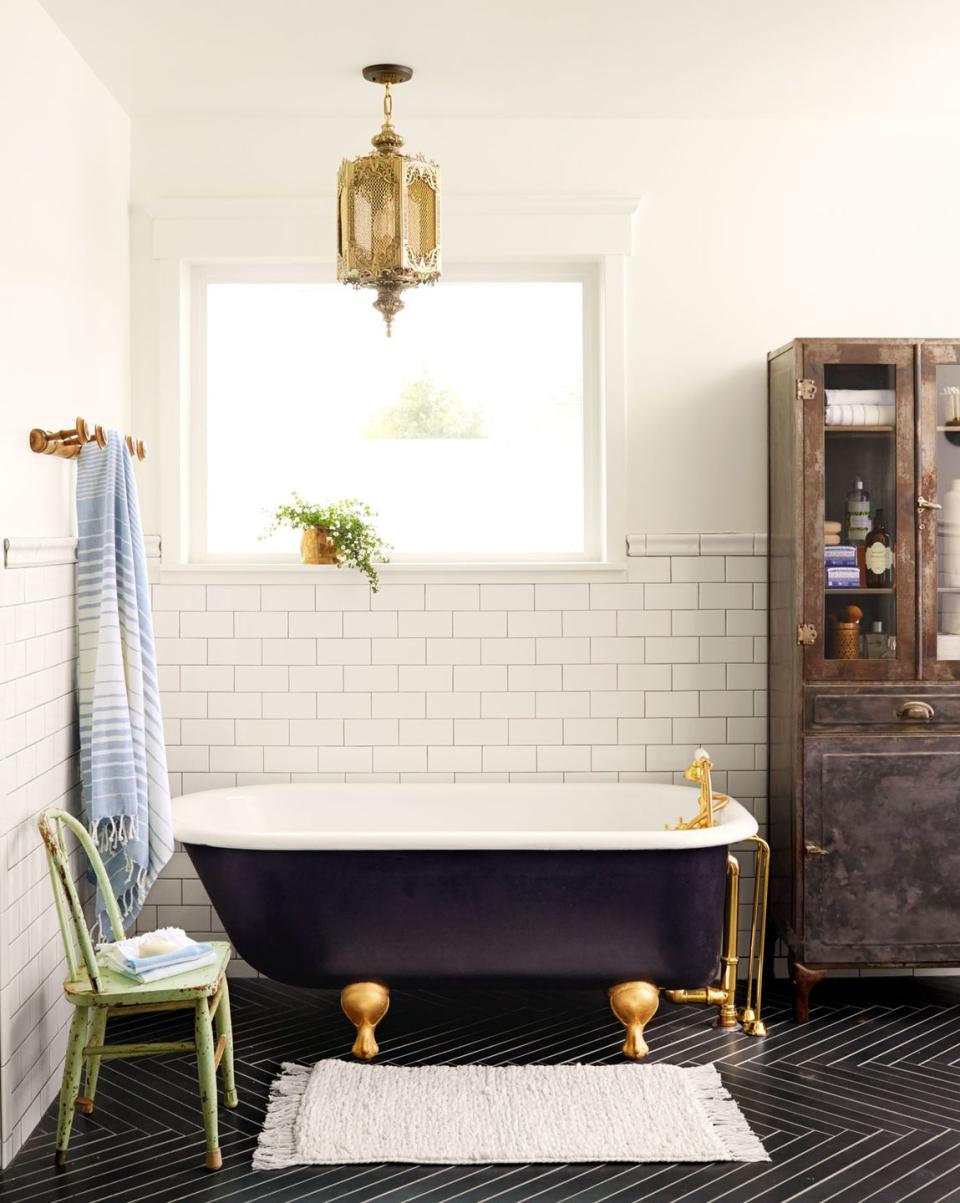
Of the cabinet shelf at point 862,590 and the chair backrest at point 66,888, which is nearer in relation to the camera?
the chair backrest at point 66,888

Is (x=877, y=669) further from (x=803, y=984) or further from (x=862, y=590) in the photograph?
(x=803, y=984)

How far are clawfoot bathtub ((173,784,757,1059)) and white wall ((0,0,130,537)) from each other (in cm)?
118

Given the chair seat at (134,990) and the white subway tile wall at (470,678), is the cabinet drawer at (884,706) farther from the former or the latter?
the chair seat at (134,990)

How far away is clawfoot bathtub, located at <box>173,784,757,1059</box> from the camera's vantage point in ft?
11.7

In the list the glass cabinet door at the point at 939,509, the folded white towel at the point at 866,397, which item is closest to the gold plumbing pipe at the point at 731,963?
the glass cabinet door at the point at 939,509

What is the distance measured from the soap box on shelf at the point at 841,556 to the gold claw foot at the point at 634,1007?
1475 mm

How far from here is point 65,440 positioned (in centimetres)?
348

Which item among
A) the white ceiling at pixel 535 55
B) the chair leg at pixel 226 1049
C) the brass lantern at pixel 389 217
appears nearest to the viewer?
the chair leg at pixel 226 1049

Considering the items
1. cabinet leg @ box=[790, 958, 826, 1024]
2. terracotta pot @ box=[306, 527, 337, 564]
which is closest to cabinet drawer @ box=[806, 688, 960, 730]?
cabinet leg @ box=[790, 958, 826, 1024]

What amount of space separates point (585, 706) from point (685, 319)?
4.73ft

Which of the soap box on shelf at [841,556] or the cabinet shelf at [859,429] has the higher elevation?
the cabinet shelf at [859,429]

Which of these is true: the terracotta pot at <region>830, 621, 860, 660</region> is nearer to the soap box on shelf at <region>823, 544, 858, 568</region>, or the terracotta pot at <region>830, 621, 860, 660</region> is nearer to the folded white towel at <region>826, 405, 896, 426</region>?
the soap box on shelf at <region>823, 544, 858, 568</region>

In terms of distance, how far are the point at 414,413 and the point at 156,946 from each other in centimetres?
222

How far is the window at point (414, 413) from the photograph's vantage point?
15.0ft
